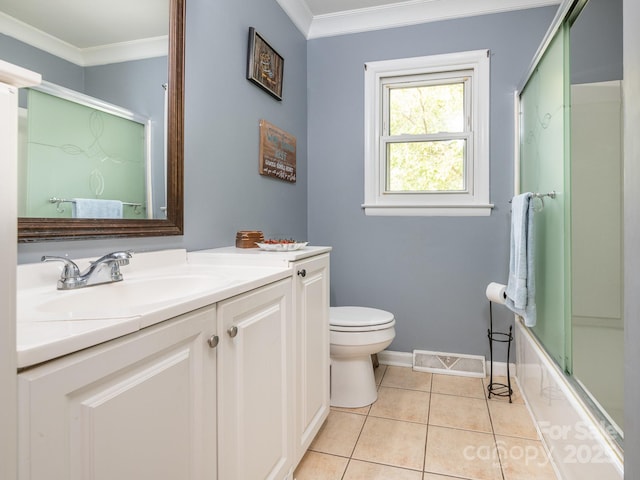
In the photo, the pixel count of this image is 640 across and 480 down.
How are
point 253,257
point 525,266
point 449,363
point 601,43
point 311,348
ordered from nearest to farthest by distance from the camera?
point 253,257
point 311,348
point 525,266
point 601,43
point 449,363

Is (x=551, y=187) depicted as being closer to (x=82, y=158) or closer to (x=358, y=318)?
(x=358, y=318)

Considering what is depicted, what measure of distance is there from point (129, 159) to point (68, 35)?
38 cm

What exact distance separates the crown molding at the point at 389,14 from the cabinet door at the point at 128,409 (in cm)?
232

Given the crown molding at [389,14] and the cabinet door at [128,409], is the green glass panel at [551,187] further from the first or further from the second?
the cabinet door at [128,409]

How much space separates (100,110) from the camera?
118 cm

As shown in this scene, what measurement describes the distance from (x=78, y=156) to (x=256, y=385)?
85 centimetres

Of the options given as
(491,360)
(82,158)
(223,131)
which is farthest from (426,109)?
(82,158)

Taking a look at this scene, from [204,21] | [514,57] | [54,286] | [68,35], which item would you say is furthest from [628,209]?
[514,57]

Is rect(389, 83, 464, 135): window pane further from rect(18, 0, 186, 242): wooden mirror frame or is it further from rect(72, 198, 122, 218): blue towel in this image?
rect(72, 198, 122, 218): blue towel

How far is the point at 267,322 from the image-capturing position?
1.20 metres

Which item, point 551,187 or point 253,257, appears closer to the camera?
point 253,257

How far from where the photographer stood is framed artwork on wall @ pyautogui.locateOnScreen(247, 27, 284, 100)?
2.00 metres

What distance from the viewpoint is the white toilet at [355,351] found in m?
2.03

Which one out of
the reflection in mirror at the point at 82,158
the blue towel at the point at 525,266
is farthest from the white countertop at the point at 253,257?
the blue towel at the point at 525,266
